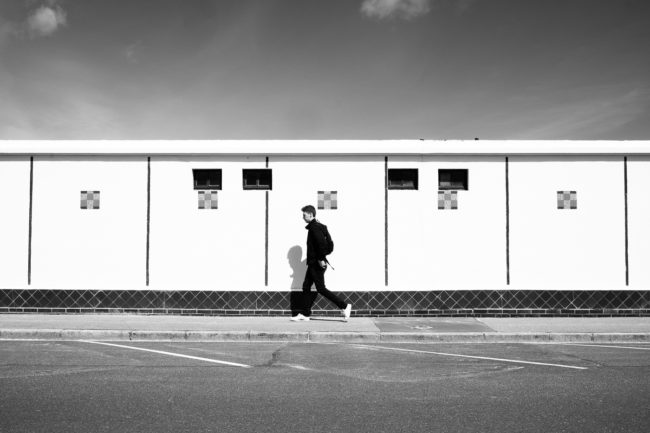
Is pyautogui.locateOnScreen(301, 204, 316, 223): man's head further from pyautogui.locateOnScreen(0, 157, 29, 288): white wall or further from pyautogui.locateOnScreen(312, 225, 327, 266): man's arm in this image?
pyautogui.locateOnScreen(0, 157, 29, 288): white wall

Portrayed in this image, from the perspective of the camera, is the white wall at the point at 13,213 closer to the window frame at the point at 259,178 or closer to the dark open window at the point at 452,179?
the window frame at the point at 259,178

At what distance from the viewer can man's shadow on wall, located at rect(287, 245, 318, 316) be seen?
11.2 metres

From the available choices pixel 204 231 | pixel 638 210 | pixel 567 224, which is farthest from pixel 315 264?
pixel 638 210

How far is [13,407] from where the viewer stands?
5.03 m

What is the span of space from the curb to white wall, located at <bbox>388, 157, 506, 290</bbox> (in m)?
2.22

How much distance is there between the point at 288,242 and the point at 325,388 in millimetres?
5670

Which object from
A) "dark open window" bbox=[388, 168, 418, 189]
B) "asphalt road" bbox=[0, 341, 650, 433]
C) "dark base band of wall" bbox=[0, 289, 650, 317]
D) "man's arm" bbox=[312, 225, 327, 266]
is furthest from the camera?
"dark open window" bbox=[388, 168, 418, 189]

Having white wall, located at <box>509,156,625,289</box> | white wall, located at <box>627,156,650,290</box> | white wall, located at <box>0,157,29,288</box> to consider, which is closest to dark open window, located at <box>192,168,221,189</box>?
white wall, located at <box>0,157,29,288</box>

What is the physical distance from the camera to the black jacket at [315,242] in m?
10.3

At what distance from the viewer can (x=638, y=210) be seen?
11.4 metres

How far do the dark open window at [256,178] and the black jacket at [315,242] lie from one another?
1.52 metres

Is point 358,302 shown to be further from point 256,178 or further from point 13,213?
point 13,213

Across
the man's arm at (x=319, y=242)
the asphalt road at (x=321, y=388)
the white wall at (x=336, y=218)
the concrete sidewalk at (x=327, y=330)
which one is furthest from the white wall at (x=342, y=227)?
the asphalt road at (x=321, y=388)

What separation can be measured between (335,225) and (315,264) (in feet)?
3.84
